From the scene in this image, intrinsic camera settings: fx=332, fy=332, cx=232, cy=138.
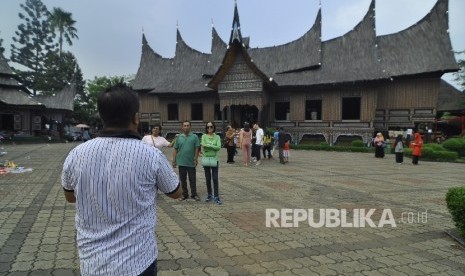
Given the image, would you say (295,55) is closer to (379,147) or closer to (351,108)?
(351,108)

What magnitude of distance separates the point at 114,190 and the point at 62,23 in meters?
59.1

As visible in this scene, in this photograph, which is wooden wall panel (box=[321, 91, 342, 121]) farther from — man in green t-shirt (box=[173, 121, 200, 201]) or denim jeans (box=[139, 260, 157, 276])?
denim jeans (box=[139, 260, 157, 276])

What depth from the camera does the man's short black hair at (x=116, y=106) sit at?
177 cm

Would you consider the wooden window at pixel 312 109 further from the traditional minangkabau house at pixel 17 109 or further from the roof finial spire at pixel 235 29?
the traditional minangkabau house at pixel 17 109

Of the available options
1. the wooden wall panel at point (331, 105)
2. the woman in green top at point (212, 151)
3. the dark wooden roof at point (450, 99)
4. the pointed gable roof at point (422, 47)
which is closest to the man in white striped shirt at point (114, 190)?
the woman in green top at point (212, 151)

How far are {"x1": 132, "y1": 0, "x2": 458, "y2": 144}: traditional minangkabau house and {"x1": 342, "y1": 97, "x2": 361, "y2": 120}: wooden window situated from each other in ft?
0.14

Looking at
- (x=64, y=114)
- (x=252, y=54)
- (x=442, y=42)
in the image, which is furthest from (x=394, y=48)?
(x=64, y=114)

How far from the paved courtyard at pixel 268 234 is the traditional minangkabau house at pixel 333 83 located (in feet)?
55.3

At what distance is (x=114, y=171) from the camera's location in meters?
1.73

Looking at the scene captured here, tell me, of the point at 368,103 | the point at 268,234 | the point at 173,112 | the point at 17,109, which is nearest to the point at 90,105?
the point at 17,109

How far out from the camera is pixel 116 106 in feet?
5.79

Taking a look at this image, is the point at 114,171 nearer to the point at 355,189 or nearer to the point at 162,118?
the point at 355,189

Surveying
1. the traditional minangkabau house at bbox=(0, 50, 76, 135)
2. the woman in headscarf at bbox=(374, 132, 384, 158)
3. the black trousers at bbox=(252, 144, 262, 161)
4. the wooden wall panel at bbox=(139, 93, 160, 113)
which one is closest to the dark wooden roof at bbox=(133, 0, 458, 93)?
the wooden wall panel at bbox=(139, 93, 160, 113)

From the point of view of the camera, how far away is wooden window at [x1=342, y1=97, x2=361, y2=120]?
25.0m
